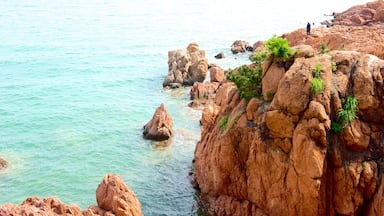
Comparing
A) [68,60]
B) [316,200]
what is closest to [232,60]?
[68,60]

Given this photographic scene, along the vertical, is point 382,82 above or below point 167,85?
above

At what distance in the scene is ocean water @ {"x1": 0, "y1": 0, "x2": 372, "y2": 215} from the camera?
31.8 meters

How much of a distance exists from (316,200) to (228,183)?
542cm

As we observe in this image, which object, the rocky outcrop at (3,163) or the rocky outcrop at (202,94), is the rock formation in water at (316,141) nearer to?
the rocky outcrop at (3,163)

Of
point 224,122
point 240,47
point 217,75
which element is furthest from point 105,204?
point 240,47

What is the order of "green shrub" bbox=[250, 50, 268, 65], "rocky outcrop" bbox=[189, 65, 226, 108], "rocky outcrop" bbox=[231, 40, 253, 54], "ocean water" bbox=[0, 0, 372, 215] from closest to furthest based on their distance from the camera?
"green shrub" bbox=[250, 50, 268, 65]
"ocean water" bbox=[0, 0, 372, 215]
"rocky outcrop" bbox=[189, 65, 226, 108]
"rocky outcrop" bbox=[231, 40, 253, 54]

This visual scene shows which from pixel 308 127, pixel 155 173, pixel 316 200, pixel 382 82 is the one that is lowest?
pixel 155 173

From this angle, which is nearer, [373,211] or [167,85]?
[373,211]

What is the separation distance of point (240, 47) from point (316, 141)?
2076 inches

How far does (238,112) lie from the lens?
25.0 meters

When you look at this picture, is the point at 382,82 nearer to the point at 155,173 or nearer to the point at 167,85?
the point at 155,173

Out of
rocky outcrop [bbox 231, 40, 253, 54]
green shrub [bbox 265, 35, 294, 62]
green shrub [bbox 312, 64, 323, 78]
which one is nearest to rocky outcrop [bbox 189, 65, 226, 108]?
rocky outcrop [bbox 231, 40, 253, 54]

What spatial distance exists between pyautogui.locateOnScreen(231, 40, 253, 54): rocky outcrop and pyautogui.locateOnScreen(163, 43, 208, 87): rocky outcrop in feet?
50.6

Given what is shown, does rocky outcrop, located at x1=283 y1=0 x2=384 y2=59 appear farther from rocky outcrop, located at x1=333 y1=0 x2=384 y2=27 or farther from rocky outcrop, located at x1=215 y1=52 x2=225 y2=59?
rocky outcrop, located at x1=215 y1=52 x2=225 y2=59
